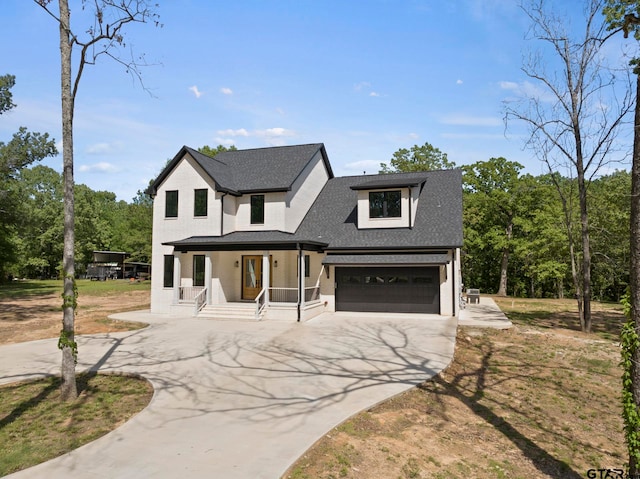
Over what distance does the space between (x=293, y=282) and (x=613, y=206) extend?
22.9 m

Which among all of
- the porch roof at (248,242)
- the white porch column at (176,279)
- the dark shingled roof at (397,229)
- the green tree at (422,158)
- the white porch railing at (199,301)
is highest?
the green tree at (422,158)

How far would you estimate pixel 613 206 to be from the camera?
2739 cm

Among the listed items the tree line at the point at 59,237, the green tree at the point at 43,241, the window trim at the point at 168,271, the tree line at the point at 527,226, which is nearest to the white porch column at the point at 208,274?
the window trim at the point at 168,271

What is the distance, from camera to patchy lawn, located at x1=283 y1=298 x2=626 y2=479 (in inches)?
219

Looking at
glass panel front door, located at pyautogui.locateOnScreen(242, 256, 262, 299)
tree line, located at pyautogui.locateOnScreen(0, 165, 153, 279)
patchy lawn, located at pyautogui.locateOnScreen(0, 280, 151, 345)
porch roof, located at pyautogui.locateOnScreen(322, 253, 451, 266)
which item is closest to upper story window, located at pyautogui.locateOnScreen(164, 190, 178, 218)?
glass panel front door, located at pyautogui.locateOnScreen(242, 256, 262, 299)

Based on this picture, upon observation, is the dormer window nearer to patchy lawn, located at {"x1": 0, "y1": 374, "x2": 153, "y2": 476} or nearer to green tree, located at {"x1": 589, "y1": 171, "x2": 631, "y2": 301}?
green tree, located at {"x1": 589, "y1": 171, "x2": 631, "y2": 301}

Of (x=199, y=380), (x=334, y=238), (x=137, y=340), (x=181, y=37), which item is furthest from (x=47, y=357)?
(x=334, y=238)

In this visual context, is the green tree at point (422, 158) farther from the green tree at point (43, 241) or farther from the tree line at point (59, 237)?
the green tree at point (43, 241)

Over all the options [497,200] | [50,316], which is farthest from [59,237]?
[497,200]

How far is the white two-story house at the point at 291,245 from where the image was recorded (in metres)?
18.9

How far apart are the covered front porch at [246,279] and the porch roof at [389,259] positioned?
126 centimetres

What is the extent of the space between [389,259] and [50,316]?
17028mm

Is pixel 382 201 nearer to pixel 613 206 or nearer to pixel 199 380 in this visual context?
pixel 199 380

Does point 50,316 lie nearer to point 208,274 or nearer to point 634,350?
point 208,274
